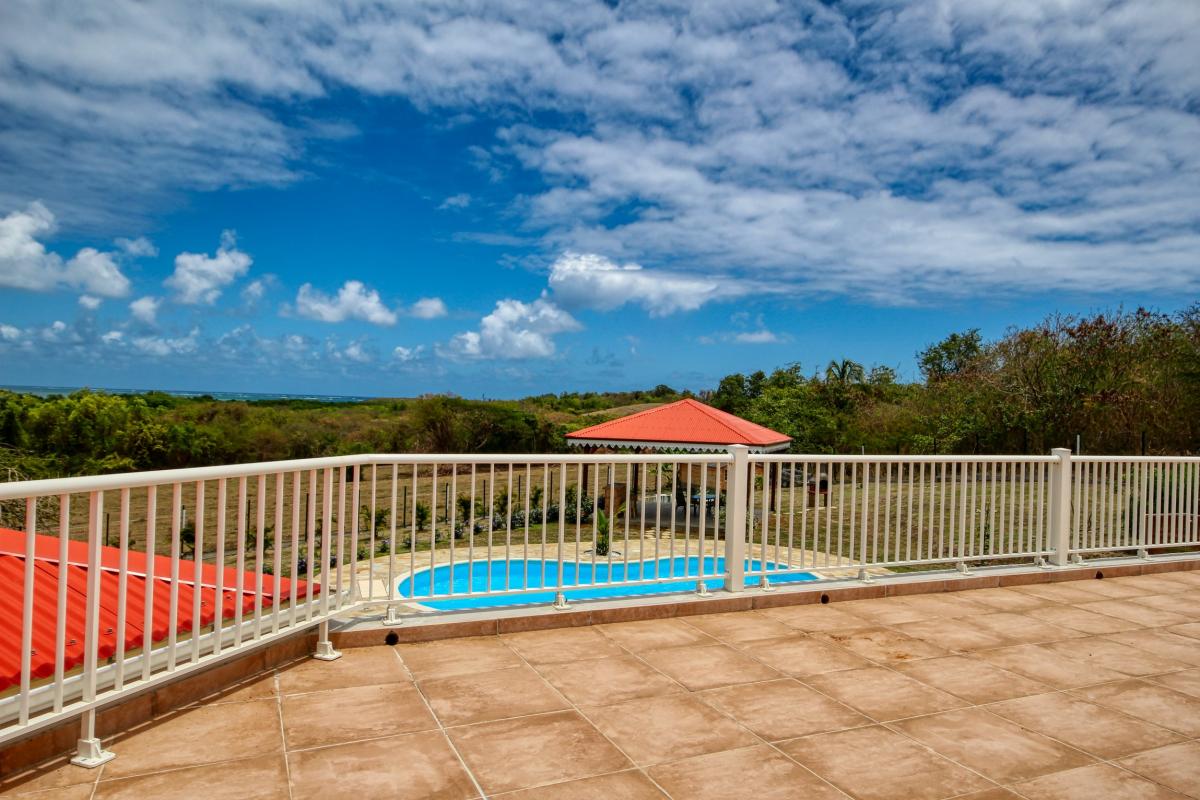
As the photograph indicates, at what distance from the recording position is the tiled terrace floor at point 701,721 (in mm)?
2377

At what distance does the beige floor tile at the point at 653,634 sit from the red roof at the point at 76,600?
5.69ft

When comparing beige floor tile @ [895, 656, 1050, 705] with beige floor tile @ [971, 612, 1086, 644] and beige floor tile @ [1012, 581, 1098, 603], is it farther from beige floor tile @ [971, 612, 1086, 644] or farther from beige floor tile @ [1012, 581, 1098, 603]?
beige floor tile @ [1012, 581, 1098, 603]

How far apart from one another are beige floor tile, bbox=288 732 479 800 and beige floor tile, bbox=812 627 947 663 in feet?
7.39

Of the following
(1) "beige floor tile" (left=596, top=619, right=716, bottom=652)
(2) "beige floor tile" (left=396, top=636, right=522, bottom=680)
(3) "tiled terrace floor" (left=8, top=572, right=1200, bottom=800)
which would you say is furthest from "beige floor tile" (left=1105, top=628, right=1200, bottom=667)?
(2) "beige floor tile" (left=396, top=636, right=522, bottom=680)

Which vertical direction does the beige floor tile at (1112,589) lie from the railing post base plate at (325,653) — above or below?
below

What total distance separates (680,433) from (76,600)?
12.8 metres

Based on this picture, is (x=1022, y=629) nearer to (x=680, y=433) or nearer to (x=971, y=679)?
(x=971, y=679)

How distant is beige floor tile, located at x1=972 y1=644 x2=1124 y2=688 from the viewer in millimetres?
3506

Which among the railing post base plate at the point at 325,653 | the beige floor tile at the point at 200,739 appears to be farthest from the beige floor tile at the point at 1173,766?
the railing post base plate at the point at 325,653

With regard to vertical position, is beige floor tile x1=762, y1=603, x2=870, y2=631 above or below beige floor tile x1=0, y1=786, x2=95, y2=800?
below

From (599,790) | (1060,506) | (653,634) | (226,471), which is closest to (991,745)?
(599,790)

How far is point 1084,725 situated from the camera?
296 cm

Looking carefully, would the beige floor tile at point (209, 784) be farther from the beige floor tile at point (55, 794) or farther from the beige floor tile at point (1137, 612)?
the beige floor tile at point (1137, 612)

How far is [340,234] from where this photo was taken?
158ft
